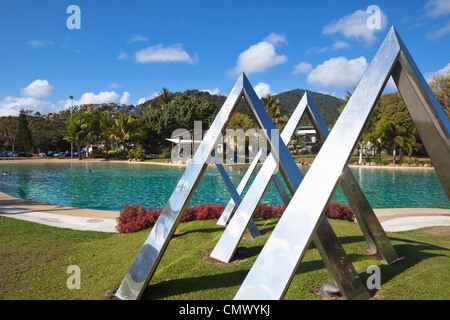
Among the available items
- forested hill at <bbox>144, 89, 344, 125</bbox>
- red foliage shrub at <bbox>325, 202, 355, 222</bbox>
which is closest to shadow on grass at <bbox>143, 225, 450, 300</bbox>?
red foliage shrub at <bbox>325, 202, 355, 222</bbox>

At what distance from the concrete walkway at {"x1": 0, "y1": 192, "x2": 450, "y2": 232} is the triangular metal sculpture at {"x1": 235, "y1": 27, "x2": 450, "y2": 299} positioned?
753 cm

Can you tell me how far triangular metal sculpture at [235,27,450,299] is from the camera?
2.42m

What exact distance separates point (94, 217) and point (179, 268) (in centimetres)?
715

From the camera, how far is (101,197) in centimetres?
1778

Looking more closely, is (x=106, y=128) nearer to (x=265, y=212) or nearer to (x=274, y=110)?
(x=274, y=110)

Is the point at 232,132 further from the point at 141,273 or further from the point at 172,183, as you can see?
the point at 141,273

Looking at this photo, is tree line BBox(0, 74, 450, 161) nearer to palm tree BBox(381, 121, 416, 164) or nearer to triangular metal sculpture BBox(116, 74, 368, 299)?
palm tree BBox(381, 121, 416, 164)

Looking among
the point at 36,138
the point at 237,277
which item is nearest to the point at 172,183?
the point at 237,277

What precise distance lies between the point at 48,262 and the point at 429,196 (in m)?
21.0

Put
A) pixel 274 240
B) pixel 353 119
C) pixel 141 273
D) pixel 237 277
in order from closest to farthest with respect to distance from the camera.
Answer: pixel 274 240 < pixel 353 119 < pixel 141 273 < pixel 237 277

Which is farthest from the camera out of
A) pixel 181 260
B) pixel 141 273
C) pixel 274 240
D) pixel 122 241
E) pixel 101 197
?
pixel 101 197

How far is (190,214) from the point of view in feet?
33.2

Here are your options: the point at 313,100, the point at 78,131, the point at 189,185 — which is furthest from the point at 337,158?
the point at 313,100

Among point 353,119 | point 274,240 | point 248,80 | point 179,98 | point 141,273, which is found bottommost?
point 141,273
